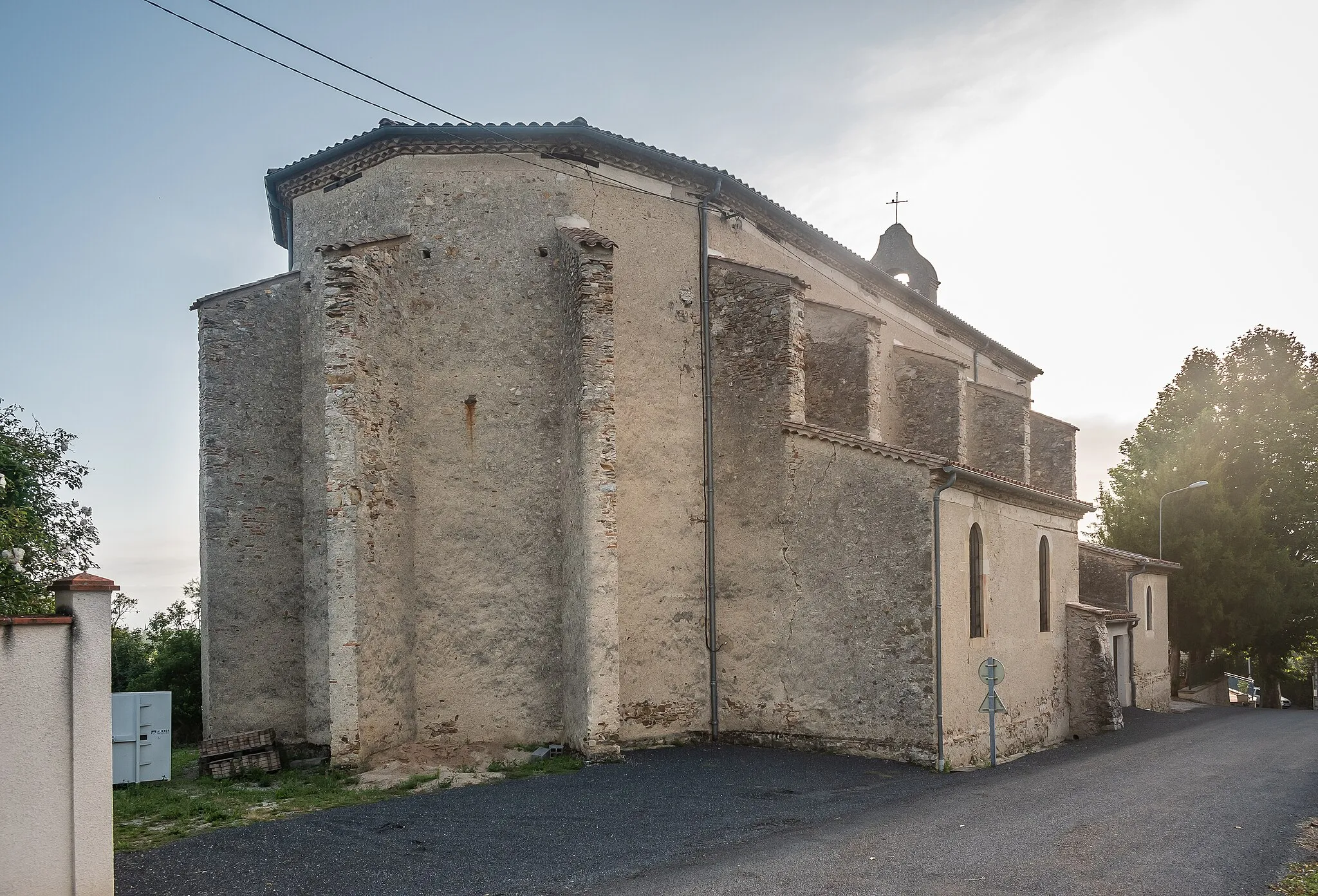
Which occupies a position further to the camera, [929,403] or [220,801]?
[929,403]

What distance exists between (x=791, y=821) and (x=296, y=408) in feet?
33.5

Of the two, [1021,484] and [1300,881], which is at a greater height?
[1021,484]

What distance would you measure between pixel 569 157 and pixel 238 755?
10.7m

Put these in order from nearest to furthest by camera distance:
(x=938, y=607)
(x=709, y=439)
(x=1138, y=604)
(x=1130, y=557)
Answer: (x=938, y=607) < (x=709, y=439) < (x=1130, y=557) < (x=1138, y=604)

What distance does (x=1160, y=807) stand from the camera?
1092cm

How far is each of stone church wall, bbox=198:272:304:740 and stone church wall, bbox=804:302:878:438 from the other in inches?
387

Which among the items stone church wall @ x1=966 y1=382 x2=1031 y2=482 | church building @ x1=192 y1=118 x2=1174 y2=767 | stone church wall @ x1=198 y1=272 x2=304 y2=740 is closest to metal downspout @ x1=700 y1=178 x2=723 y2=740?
church building @ x1=192 y1=118 x2=1174 y2=767

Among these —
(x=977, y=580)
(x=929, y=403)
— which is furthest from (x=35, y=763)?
(x=929, y=403)

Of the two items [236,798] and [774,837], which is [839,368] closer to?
[774,837]

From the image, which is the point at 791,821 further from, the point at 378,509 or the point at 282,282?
the point at 282,282

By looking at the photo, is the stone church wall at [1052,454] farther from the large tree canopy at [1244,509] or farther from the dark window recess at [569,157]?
the dark window recess at [569,157]

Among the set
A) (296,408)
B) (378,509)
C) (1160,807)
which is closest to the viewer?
(1160,807)

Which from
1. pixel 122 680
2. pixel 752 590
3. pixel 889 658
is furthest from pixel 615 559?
pixel 122 680

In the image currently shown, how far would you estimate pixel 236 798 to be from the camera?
11195mm
